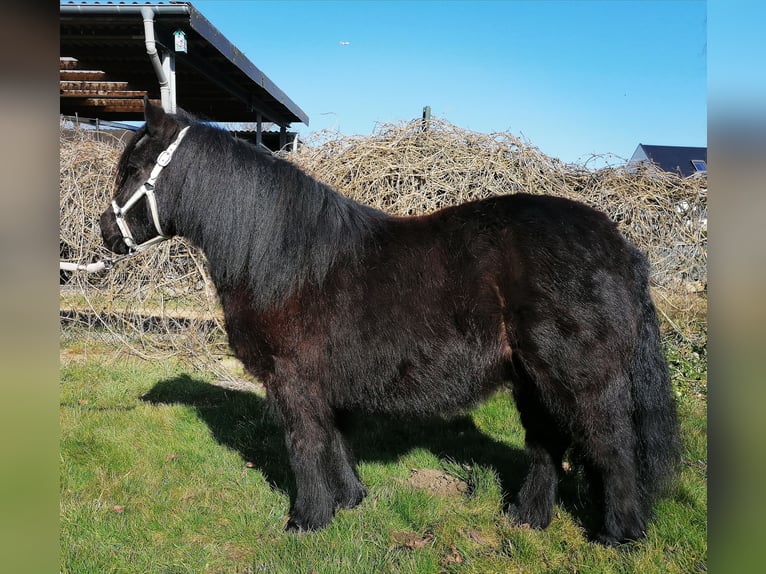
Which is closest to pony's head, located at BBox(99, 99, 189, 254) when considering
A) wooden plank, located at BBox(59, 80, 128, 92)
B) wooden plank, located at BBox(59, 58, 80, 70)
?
wooden plank, located at BBox(59, 58, 80, 70)

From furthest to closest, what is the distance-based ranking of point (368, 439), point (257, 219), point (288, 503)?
point (368, 439)
point (288, 503)
point (257, 219)

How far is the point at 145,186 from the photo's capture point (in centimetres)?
295

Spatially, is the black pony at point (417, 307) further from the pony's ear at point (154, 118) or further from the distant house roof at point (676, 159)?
the distant house roof at point (676, 159)

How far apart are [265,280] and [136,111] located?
11205 mm

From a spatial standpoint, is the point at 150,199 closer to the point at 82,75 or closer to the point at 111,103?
the point at 82,75

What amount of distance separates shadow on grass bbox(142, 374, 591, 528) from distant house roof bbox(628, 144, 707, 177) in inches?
162

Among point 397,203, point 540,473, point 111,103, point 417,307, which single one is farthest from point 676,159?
point 111,103

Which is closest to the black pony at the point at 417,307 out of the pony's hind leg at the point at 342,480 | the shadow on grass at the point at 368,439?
the pony's hind leg at the point at 342,480

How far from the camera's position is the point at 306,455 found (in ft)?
9.52

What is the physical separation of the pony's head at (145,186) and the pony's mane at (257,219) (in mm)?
78

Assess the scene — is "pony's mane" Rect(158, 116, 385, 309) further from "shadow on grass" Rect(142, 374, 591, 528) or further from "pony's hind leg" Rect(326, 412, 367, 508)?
"pony's hind leg" Rect(326, 412, 367, 508)

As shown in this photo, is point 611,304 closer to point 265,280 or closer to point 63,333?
point 265,280

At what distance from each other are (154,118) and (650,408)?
3.57 meters
